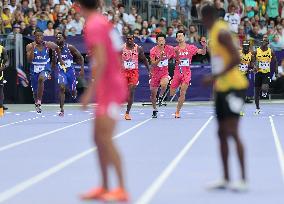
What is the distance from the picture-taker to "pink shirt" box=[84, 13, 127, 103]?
798 centimetres

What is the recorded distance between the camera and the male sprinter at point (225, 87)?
29.2 ft

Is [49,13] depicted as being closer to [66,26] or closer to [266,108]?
[66,26]

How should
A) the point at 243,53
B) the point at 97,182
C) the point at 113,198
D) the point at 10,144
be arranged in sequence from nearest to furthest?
1. the point at 113,198
2. the point at 97,182
3. the point at 10,144
4. the point at 243,53

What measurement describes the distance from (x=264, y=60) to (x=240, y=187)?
50.9ft

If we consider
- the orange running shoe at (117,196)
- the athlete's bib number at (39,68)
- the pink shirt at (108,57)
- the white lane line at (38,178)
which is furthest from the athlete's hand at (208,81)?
the athlete's bib number at (39,68)

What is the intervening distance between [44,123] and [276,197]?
11977 millimetres

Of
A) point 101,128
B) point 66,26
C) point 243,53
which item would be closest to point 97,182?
point 101,128

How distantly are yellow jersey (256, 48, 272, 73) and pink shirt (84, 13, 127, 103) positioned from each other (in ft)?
52.8

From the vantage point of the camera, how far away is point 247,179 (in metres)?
9.75

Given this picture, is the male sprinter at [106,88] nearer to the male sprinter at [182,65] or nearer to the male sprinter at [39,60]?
the male sprinter at [182,65]

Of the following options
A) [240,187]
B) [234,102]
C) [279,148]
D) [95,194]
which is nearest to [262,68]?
[279,148]

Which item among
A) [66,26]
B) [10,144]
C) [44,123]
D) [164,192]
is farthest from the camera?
[66,26]

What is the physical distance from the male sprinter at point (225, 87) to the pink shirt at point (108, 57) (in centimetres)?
121

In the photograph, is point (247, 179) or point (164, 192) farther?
point (247, 179)
